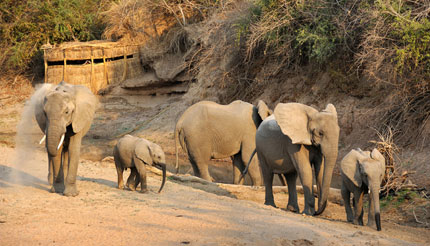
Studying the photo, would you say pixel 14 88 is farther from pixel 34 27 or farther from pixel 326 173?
pixel 326 173

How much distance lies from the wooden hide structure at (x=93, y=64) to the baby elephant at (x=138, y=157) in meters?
15.2

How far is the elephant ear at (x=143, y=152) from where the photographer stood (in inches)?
376

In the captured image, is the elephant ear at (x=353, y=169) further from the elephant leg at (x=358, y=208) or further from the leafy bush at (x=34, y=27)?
the leafy bush at (x=34, y=27)

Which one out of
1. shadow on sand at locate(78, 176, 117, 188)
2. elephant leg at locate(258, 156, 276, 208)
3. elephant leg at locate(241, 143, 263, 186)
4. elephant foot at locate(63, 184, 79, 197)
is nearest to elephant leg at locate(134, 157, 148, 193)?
shadow on sand at locate(78, 176, 117, 188)

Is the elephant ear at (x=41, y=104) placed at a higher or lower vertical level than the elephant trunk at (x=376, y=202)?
higher

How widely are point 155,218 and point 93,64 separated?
62.9ft

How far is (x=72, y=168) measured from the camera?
27.7ft

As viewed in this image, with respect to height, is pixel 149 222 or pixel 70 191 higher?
pixel 149 222

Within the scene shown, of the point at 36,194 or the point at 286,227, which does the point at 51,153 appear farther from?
the point at 286,227

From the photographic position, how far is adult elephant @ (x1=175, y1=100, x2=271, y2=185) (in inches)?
488

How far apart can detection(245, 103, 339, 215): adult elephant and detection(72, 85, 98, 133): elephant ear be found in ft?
9.81

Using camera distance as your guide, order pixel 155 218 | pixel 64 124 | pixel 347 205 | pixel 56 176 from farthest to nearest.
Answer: pixel 347 205
pixel 56 176
pixel 64 124
pixel 155 218

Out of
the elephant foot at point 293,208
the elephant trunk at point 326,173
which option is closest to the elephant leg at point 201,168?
the elephant foot at point 293,208

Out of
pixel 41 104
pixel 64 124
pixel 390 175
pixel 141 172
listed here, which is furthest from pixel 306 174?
pixel 41 104
